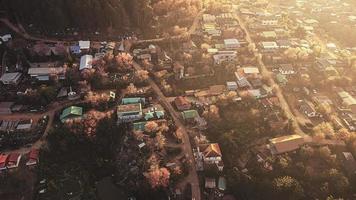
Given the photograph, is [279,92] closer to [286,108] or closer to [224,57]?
[286,108]

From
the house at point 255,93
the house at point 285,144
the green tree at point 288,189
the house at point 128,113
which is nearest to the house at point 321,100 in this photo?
the house at point 255,93

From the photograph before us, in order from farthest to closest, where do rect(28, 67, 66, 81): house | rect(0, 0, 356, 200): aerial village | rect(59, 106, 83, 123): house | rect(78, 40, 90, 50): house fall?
1. rect(78, 40, 90, 50): house
2. rect(28, 67, 66, 81): house
3. rect(59, 106, 83, 123): house
4. rect(0, 0, 356, 200): aerial village

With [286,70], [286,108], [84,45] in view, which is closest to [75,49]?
[84,45]

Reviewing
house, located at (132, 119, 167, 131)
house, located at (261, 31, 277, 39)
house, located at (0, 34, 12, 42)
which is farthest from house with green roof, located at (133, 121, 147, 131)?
house, located at (261, 31, 277, 39)

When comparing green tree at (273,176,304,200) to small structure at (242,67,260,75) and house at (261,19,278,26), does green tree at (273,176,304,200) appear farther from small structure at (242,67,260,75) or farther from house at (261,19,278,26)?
house at (261,19,278,26)

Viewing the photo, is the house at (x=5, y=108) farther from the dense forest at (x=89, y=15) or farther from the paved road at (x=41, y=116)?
the dense forest at (x=89, y=15)
